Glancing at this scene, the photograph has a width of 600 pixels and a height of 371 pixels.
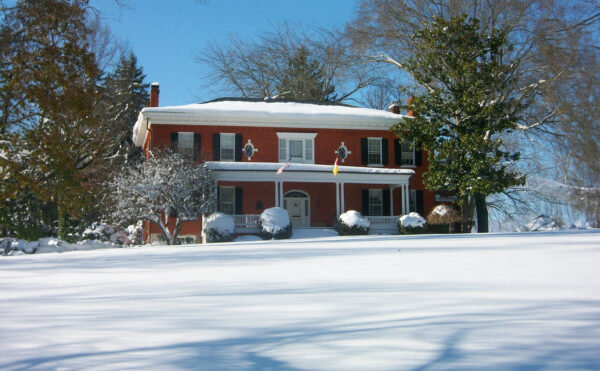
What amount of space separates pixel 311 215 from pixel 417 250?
16.2 m

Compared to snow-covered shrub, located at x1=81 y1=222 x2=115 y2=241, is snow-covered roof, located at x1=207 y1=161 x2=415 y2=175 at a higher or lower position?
higher

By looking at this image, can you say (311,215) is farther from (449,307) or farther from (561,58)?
(449,307)

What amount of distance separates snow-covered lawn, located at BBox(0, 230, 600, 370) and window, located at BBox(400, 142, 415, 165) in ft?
64.3

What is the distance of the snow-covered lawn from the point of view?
330 centimetres

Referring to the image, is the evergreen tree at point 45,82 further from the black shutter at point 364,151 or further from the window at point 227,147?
the black shutter at point 364,151

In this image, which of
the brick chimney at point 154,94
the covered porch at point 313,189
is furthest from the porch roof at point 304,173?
the brick chimney at point 154,94

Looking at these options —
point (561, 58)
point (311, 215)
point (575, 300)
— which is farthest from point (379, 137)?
point (575, 300)

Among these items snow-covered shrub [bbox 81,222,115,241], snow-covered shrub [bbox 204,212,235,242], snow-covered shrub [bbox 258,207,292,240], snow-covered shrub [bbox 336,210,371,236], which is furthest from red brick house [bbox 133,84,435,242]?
snow-covered shrub [bbox 81,222,115,241]

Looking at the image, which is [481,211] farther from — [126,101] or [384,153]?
[126,101]

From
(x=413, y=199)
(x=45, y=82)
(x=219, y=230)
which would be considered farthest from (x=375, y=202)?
(x=45, y=82)

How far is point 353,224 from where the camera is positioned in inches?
867

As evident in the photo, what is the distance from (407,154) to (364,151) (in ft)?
7.95

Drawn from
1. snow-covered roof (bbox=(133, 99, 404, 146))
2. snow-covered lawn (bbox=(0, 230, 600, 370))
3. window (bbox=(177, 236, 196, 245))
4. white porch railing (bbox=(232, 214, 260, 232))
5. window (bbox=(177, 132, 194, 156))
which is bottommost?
snow-covered lawn (bbox=(0, 230, 600, 370))

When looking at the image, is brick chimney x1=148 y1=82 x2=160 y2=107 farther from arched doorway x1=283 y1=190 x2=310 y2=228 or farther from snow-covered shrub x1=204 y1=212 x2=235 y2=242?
snow-covered shrub x1=204 y1=212 x2=235 y2=242
